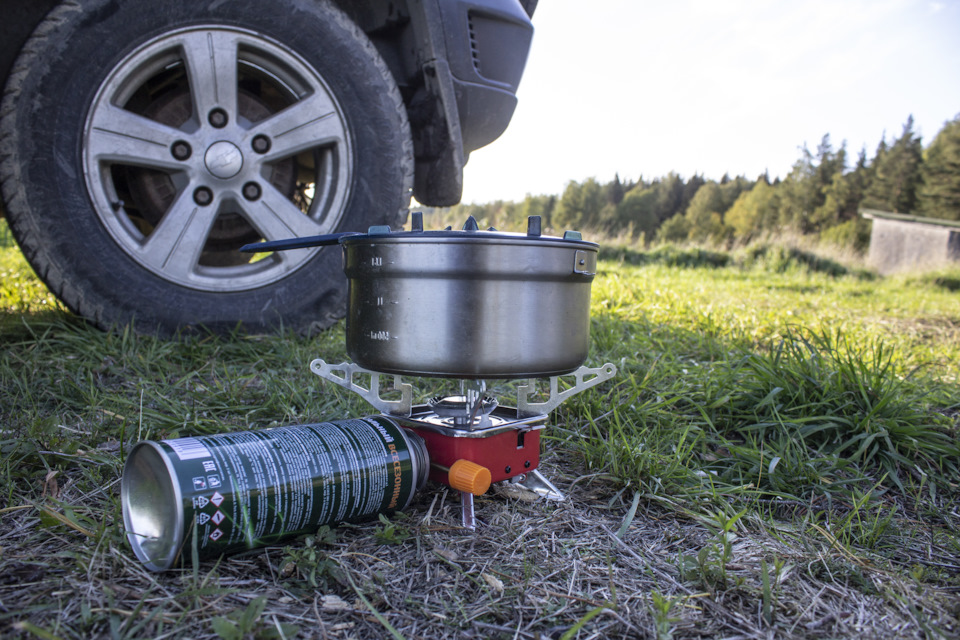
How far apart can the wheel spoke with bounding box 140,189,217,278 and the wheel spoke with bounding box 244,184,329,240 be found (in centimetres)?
16

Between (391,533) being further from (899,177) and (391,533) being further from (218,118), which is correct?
(899,177)

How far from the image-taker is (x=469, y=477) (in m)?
1.32

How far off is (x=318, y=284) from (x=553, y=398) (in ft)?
4.48

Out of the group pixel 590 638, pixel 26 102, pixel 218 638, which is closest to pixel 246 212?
pixel 26 102

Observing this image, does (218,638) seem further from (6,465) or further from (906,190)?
(906,190)

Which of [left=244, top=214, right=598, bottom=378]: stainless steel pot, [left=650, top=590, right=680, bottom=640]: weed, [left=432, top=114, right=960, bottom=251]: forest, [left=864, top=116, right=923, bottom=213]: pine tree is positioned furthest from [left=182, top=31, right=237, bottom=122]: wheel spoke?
[left=864, top=116, right=923, bottom=213]: pine tree

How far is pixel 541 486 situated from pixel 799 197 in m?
75.7

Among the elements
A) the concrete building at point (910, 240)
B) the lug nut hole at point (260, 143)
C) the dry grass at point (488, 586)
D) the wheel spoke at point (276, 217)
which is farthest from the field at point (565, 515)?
the concrete building at point (910, 240)

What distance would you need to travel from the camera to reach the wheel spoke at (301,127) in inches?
95.0

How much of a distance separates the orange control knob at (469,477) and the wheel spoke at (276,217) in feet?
4.81

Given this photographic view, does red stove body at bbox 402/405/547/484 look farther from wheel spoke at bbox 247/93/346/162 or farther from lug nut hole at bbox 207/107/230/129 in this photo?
lug nut hole at bbox 207/107/230/129

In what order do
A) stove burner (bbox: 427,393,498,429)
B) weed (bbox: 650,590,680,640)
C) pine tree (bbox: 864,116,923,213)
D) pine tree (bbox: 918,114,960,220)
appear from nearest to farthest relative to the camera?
1. weed (bbox: 650,590,680,640)
2. stove burner (bbox: 427,393,498,429)
3. pine tree (bbox: 918,114,960,220)
4. pine tree (bbox: 864,116,923,213)

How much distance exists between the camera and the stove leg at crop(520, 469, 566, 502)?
150 centimetres

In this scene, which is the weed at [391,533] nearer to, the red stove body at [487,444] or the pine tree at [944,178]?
the red stove body at [487,444]
